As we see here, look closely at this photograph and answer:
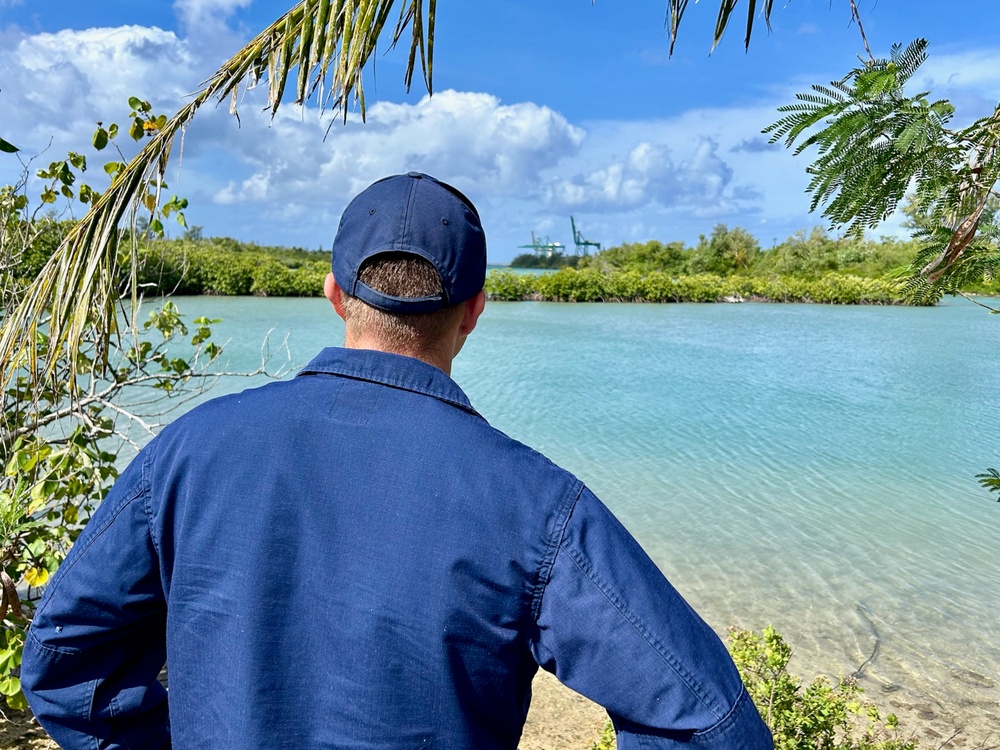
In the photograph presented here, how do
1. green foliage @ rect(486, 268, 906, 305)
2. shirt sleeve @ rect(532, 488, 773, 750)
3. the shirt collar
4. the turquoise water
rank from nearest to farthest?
shirt sleeve @ rect(532, 488, 773, 750)
the shirt collar
the turquoise water
green foliage @ rect(486, 268, 906, 305)

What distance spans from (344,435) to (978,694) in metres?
5.41

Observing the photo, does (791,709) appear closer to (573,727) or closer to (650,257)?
(573,727)

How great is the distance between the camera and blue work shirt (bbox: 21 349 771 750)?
0.93m

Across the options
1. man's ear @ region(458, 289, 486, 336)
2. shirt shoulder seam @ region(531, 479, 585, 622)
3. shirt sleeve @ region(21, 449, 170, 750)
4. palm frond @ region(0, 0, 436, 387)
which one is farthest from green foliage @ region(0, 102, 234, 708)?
shirt shoulder seam @ region(531, 479, 585, 622)

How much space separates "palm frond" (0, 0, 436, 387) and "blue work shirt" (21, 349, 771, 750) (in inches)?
78.1

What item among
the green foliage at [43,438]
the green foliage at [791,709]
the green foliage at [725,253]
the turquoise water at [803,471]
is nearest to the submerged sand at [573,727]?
the turquoise water at [803,471]

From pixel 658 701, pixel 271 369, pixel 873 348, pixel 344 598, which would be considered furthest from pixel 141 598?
pixel 873 348

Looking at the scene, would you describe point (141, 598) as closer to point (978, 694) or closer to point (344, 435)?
point (344, 435)

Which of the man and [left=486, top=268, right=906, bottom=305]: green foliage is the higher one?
[left=486, top=268, right=906, bottom=305]: green foliage

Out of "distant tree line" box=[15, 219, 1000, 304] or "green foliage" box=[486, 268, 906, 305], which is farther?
"green foliage" box=[486, 268, 906, 305]

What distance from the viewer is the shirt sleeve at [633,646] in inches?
35.9

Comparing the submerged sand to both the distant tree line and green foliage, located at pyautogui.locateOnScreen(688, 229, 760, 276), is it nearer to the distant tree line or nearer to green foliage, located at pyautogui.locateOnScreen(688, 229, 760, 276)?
the distant tree line

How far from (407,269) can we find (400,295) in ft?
0.14

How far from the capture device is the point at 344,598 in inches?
38.2
